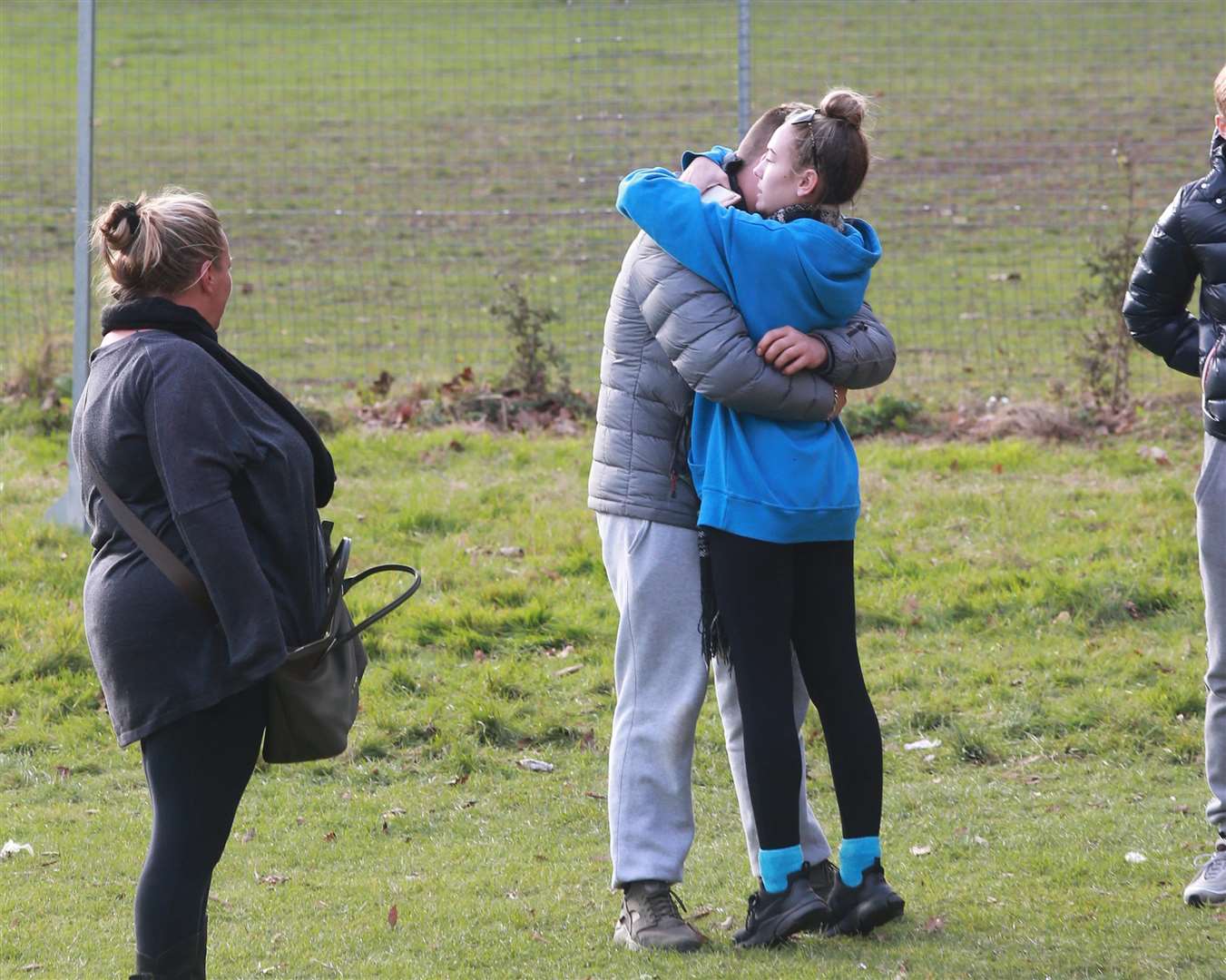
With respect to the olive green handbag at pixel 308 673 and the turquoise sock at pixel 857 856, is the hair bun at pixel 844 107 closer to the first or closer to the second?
the olive green handbag at pixel 308 673

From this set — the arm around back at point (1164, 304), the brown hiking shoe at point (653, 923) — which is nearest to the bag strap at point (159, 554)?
the brown hiking shoe at point (653, 923)

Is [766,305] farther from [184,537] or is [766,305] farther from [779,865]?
[184,537]

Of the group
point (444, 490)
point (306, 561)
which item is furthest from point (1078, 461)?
point (306, 561)

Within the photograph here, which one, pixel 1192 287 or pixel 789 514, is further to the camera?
pixel 1192 287

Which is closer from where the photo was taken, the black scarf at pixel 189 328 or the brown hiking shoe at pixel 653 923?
the black scarf at pixel 189 328

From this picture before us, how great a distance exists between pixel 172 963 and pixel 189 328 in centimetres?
121

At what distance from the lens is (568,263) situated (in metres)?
13.6

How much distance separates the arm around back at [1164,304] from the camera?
4117 millimetres

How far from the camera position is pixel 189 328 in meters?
3.03

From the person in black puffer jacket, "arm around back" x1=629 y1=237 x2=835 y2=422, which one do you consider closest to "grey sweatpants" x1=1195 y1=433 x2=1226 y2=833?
the person in black puffer jacket

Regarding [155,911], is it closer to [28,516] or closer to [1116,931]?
[1116,931]

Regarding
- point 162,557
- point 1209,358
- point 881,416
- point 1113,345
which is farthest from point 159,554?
point 1113,345

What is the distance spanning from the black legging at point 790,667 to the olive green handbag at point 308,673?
0.83 m

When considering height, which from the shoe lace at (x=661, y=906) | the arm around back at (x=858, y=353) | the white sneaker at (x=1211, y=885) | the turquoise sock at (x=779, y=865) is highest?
the arm around back at (x=858, y=353)
